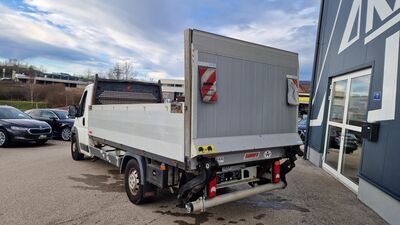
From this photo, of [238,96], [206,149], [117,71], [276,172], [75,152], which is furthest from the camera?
[117,71]

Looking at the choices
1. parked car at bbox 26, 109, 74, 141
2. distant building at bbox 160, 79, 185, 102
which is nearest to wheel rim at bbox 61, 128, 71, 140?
parked car at bbox 26, 109, 74, 141

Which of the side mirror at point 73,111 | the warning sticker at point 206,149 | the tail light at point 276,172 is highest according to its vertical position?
the side mirror at point 73,111

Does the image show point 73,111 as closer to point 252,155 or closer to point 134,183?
point 134,183

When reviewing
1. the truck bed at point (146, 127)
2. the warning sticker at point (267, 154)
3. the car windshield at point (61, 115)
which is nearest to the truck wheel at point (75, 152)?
the truck bed at point (146, 127)

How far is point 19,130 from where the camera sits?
10.6 m

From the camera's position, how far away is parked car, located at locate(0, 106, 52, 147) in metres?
10.5

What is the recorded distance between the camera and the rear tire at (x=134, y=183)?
4807mm

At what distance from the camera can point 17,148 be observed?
→ 10.6 m

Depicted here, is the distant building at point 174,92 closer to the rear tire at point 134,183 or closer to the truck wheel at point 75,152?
the rear tire at point 134,183

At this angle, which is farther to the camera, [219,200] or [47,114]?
[47,114]

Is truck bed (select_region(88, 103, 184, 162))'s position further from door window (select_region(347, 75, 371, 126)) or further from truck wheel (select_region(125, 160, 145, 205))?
door window (select_region(347, 75, 371, 126))

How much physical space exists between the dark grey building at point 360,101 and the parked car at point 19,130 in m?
9.89

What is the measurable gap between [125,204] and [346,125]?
17.5 ft

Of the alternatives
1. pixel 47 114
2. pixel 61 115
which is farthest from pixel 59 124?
pixel 47 114
